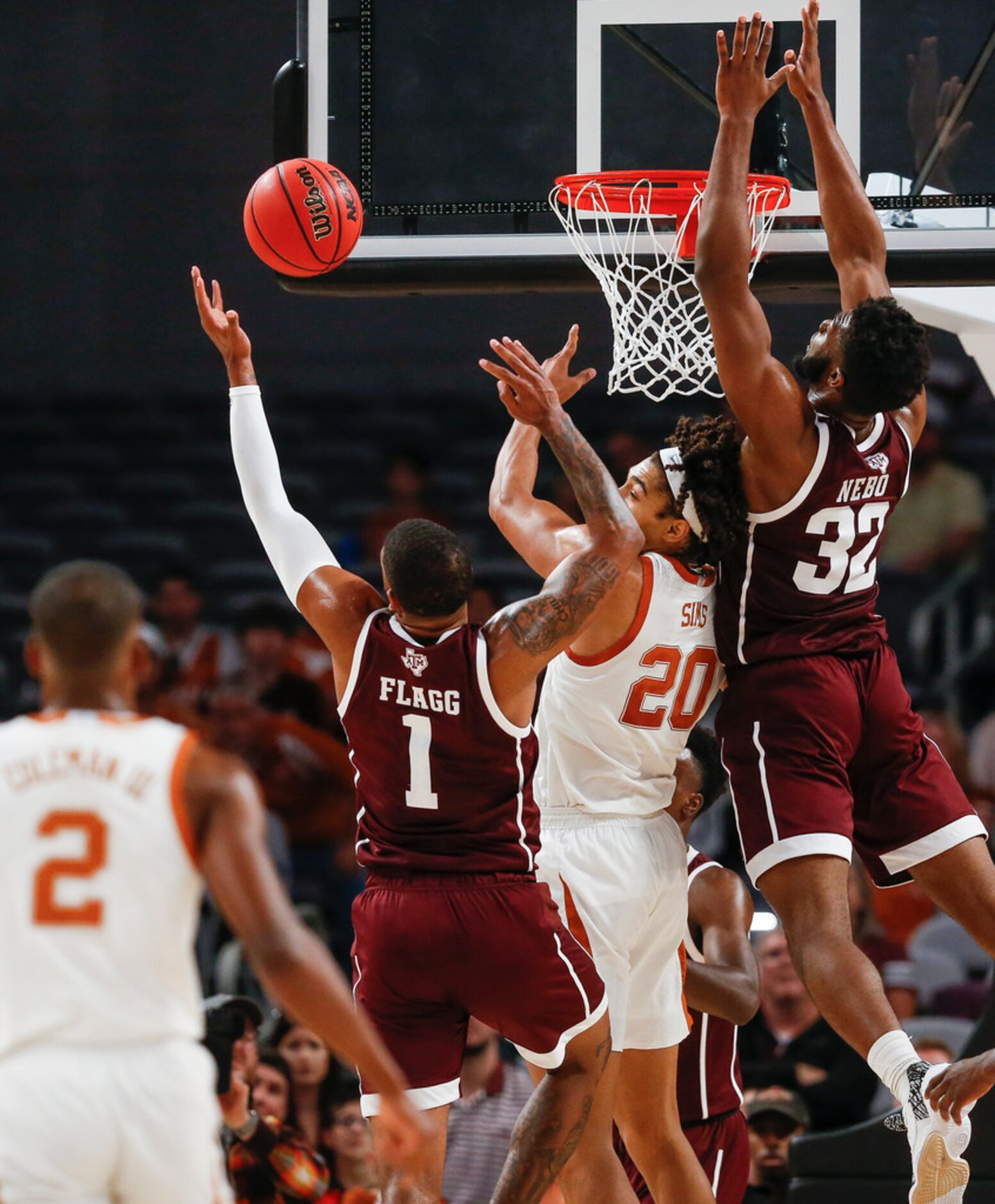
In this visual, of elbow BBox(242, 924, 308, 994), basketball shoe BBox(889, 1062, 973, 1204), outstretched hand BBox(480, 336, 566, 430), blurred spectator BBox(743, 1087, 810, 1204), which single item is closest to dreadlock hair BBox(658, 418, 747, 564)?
outstretched hand BBox(480, 336, 566, 430)

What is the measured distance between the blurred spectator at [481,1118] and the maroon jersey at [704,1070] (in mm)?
1484

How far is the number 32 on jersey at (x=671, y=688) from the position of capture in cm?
449

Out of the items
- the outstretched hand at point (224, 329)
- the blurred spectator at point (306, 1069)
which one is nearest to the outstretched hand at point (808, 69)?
the outstretched hand at point (224, 329)

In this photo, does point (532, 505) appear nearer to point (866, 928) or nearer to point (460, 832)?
point (460, 832)

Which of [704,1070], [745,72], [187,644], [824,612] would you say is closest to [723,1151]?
[704,1070]

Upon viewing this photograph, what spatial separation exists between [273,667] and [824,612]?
534 cm

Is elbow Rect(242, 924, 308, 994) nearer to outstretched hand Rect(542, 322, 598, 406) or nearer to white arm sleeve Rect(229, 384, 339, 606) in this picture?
white arm sleeve Rect(229, 384, 339, 606)

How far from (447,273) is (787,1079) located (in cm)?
339

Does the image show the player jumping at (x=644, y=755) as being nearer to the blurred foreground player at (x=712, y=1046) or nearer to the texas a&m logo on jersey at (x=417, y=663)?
the blurred foreground player at (x=712, y=1046)

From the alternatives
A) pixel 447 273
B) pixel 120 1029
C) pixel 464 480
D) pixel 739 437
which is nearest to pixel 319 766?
pixel 464 480

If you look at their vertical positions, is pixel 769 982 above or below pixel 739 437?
below

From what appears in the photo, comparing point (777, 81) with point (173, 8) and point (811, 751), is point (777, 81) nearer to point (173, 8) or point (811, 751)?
point (811, 751)

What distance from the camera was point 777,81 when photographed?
4.50m

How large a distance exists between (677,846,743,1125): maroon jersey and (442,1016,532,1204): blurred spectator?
148cm
